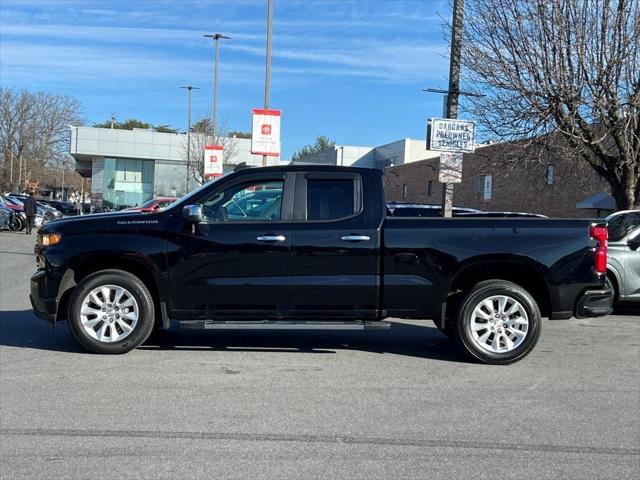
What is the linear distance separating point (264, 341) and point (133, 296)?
1.82m

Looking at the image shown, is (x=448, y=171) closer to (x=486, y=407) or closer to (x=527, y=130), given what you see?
(x=527, y=130)

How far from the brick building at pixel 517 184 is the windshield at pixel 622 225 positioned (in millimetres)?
4304

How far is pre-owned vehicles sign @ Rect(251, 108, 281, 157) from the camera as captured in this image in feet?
48.5

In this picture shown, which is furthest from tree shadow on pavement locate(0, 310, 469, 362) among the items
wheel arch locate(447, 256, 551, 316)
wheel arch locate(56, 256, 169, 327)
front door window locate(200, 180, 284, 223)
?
front door window locate(200, 180, 284, 223)

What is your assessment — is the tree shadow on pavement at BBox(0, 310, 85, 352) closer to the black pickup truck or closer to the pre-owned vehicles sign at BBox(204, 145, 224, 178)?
the black pickup truck

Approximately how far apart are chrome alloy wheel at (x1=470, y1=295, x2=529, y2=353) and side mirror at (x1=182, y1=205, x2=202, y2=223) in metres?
3.08

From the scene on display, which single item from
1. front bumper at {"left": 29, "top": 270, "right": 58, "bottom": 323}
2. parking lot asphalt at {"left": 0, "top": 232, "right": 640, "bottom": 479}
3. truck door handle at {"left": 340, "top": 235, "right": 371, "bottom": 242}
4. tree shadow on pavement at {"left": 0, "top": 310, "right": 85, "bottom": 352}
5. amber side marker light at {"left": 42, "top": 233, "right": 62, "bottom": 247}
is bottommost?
parking lot asphalt at {"left": 0, "top": 232, "right": 640, "bottom": 479}

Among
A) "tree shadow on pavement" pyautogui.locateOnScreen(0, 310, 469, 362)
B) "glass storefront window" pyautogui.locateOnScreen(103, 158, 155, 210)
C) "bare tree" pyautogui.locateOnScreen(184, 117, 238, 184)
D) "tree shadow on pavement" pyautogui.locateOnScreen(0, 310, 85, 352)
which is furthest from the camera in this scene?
"glass storefront window" pyautogui.locateOnScreen(103, 158, 155, 210)

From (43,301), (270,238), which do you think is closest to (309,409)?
(270,238)

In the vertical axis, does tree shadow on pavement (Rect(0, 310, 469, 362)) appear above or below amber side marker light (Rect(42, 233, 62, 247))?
below

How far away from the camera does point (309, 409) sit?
533 cm

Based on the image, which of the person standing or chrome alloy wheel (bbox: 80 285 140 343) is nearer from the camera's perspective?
chrome alloy wheel (bbox: 80 285 140 343)

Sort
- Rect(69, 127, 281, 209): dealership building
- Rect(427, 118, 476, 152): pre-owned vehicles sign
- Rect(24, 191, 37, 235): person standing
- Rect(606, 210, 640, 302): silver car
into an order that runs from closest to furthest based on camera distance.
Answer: Rect(606, 210, 640, 302): silver car, Rect(427, 118, 476, 152): pre-owned vehicles sign, Rect(24, 191, 37, 235): person standing, Rect(69, 127, 281, 209): dealership building

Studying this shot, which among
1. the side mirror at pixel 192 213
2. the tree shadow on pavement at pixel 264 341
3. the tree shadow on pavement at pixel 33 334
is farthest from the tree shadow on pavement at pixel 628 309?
the tree shadow on pavement at pixel 33 334
